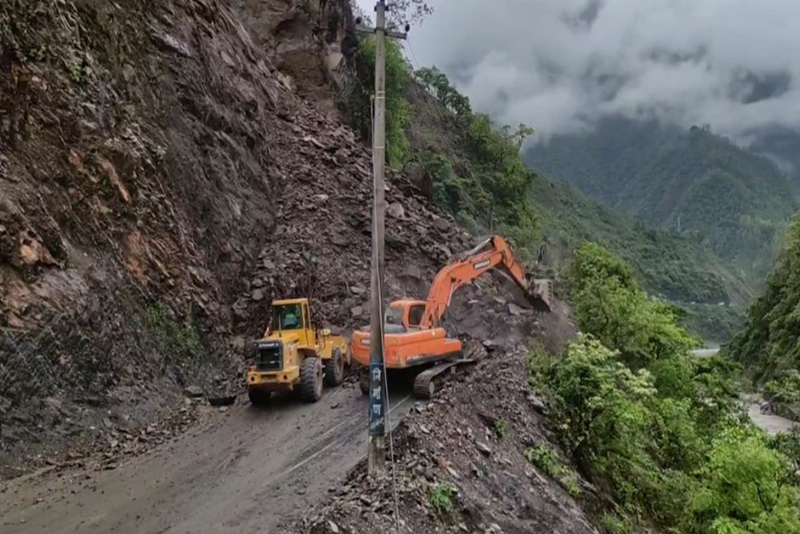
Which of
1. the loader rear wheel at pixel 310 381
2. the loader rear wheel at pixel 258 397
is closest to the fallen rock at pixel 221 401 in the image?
the loader rear wheel at pixel 258 397

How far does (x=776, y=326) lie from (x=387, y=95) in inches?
1485

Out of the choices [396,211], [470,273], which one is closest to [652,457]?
[470,273]

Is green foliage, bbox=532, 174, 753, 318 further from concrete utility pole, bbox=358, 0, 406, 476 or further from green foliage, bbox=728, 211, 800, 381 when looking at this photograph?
concrete utility pole, bbox=358, 0, 406, 476

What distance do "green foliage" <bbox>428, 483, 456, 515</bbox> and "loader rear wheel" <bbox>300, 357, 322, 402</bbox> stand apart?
473 cm

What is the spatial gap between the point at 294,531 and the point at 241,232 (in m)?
11.8

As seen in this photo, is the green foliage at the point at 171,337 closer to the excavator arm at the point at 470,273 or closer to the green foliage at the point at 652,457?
the excavator arm at the point at 470,273

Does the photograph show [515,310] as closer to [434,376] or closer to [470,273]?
[470,273]

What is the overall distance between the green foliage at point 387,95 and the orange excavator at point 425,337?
50.3ft

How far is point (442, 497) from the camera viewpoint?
8000 millimetres

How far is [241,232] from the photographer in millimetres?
17625

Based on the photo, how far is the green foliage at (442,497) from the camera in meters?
7.85

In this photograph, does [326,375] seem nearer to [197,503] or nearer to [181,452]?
[181,452]

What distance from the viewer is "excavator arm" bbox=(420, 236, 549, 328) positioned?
44.8 feet

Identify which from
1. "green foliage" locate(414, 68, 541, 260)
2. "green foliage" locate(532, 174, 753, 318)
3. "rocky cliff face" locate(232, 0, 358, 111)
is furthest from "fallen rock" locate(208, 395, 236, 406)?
"green foliage" locate(532, 174, 753, 318)
